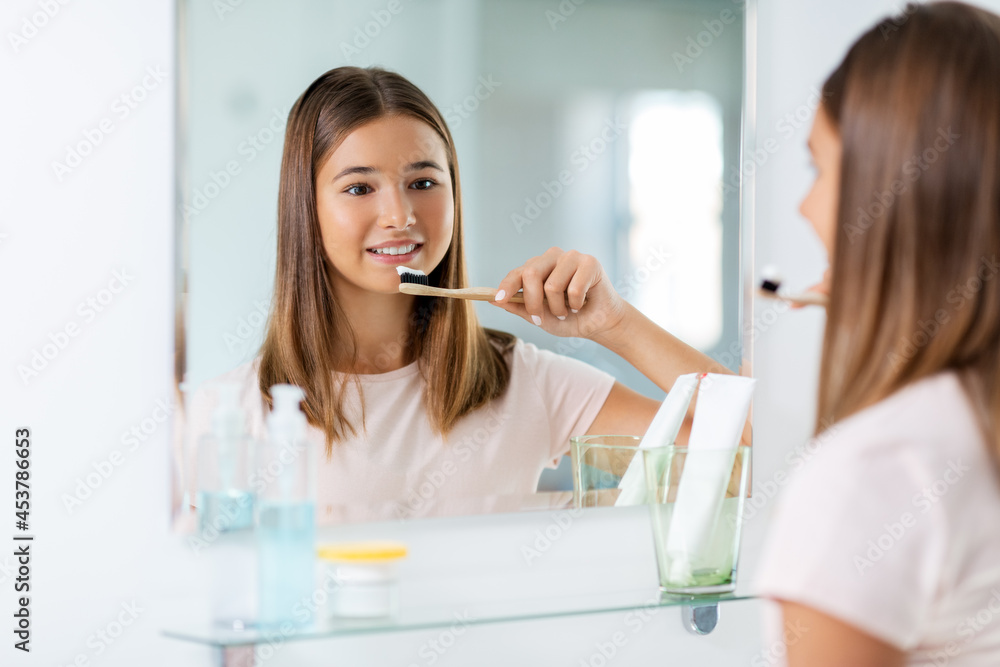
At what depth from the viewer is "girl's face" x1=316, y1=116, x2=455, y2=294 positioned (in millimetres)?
750

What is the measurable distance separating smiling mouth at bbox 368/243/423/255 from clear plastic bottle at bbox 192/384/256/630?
16 cm

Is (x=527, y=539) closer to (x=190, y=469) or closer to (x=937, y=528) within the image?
(x=190, y=469)

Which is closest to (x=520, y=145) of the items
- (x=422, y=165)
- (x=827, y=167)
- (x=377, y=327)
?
(x=422, y=165)

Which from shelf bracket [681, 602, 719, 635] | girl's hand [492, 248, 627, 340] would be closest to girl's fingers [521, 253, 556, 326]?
girl's hand [492, 248, 627, 340]

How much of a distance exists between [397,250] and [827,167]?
0.37m

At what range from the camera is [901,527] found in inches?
16.7

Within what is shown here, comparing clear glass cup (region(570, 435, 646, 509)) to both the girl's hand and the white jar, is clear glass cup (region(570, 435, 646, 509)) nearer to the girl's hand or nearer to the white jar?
the girl's hand

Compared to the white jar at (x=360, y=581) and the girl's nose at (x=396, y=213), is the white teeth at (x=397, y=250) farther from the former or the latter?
the white jar at (x=360, y=581)

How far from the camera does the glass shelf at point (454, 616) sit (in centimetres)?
61

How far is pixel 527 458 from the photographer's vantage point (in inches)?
33.2

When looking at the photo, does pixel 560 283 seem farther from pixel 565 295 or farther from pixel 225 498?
pixel 225 498

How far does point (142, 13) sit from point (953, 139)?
1.97 feet

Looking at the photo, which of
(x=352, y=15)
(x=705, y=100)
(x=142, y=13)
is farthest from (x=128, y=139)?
(x=705, y=100)

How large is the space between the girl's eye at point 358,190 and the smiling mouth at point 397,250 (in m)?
0.05
